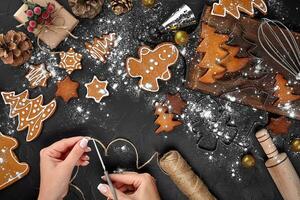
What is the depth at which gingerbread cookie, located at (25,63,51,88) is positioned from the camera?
1235 mm

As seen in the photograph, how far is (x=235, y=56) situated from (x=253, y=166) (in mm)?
281

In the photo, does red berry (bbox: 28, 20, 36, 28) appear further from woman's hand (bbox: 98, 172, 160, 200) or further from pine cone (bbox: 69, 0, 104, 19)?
woman's hand (bbox: 98, 172, 160, 200)

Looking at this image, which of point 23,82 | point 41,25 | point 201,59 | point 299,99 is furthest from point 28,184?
point 299,99

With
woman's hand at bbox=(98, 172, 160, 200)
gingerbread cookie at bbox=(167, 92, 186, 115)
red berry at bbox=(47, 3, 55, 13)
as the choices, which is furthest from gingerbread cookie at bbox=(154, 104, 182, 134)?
red berry at bbox=(47, 3, 55, 13)

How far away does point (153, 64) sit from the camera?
122 cm

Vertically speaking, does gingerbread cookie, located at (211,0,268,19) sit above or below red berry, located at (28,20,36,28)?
below

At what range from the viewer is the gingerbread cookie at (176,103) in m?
1.23

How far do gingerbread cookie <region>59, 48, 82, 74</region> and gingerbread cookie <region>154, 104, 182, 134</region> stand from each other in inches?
8.9

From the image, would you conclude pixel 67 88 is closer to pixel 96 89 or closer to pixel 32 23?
pixel 96 89

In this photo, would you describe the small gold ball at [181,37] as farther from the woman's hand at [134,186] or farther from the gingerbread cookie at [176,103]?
the woman's hand at [134,186]

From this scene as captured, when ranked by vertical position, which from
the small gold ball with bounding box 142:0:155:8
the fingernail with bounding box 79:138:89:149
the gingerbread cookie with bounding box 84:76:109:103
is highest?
the small gold ball with bounding box 142:0:155:8

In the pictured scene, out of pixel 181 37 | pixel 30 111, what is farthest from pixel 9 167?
pixel 181 37

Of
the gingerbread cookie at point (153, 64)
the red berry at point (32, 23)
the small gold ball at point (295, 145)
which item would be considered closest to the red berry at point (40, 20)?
the red berry at point (32, 23)

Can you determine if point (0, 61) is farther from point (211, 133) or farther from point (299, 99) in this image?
point (299, 99)
